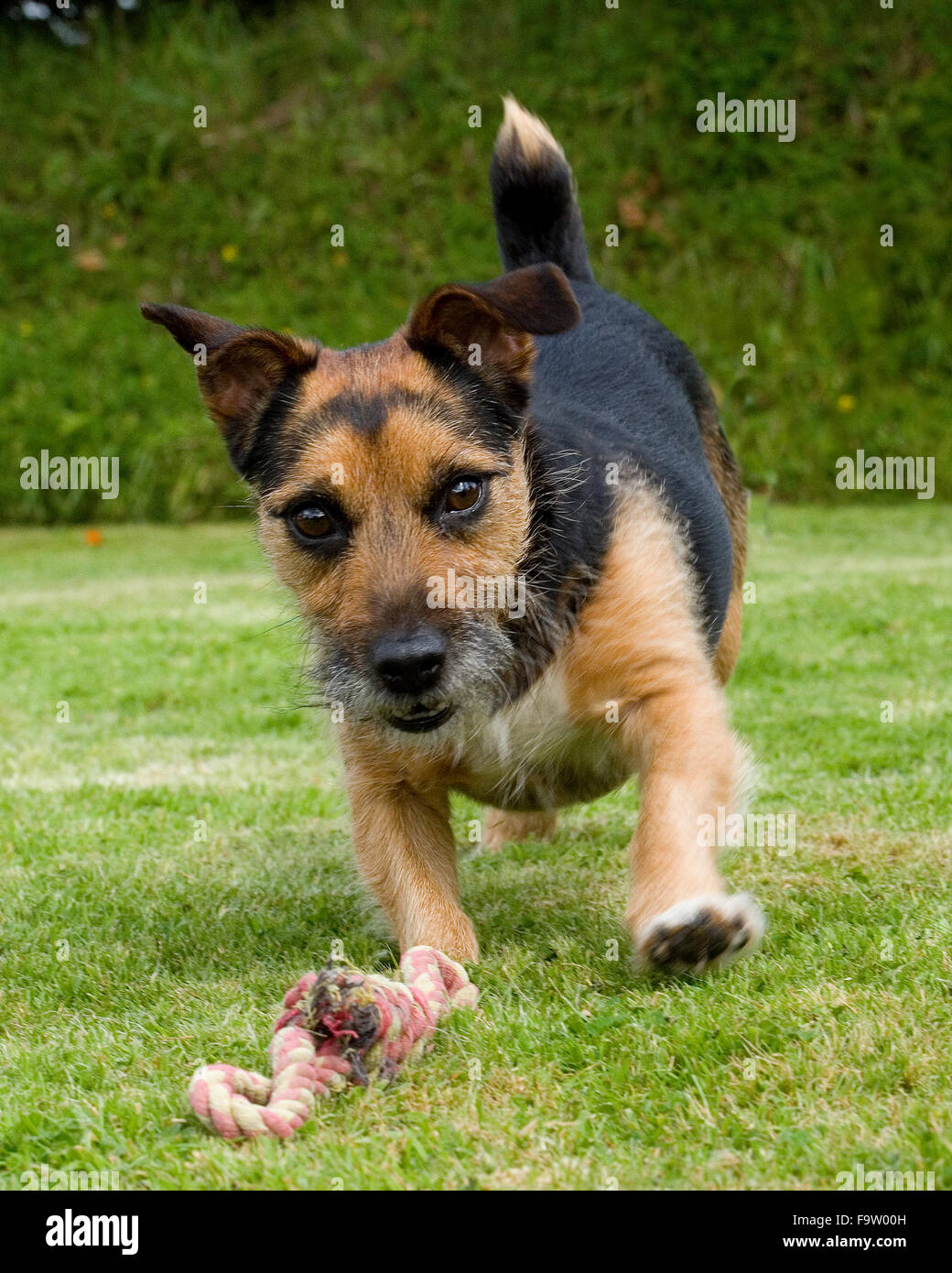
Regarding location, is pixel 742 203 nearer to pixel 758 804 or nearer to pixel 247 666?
pixel 247 666

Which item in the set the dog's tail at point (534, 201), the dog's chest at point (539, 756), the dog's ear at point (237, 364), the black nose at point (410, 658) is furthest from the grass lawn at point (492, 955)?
the dog's tail at point (534, 201)

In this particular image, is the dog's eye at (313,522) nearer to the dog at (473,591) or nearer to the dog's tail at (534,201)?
the dog at (473,591)

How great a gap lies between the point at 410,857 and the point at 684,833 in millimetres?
753

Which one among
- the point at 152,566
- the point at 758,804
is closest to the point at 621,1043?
the point at 758,804

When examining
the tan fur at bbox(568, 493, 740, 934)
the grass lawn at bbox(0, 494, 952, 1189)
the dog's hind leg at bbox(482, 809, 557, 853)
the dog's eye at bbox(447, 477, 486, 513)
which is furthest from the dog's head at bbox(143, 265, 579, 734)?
the dog's hind leg at bbox(482, 809, 557, 853)

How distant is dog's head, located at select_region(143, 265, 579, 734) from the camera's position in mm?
3455

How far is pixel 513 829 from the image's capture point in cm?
514

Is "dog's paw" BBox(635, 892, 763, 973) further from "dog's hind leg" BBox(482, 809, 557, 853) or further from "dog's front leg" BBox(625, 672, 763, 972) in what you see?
"dog's hind leg" BBox(482, 809, 557, 853)

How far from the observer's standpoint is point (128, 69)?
17.6 metres

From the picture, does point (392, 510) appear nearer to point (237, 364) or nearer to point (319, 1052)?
point (237, 364)

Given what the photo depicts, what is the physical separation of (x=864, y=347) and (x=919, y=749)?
10620 mm

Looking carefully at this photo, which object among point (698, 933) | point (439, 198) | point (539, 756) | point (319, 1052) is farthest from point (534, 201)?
point (439, 198)

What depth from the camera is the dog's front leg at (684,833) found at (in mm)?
3166

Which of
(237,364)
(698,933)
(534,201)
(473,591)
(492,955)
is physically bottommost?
(492,955)
